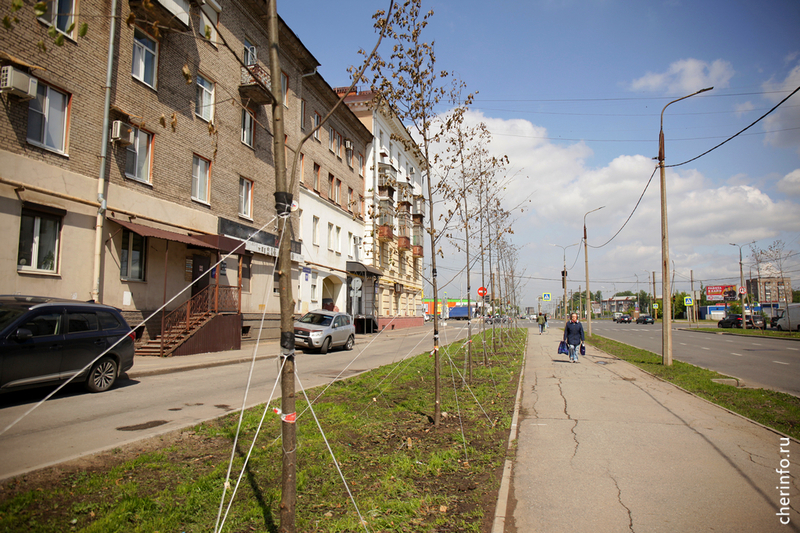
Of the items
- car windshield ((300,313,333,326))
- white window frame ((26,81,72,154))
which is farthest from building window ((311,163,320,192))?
white window frame ((26,81,72,154))

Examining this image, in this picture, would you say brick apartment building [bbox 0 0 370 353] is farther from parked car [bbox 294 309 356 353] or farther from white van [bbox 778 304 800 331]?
white van [bbox 778 304 800 331]

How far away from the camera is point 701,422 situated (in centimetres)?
758

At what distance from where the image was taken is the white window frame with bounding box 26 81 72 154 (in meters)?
12.5

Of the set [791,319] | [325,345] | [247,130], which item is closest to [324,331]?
[325,345]

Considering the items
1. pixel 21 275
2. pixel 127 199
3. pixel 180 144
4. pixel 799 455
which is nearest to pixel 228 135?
pixel 180 144

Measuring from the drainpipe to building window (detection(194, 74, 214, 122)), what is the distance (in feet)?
13.6

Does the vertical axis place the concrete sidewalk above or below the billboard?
below

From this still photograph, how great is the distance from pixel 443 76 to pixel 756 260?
43.5 metres

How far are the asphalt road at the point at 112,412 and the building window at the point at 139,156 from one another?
733 centimetres

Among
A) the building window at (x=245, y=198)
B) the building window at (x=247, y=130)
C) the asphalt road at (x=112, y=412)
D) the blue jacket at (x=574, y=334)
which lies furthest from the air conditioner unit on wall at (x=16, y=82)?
the blue jacket at (x=574, y=334)

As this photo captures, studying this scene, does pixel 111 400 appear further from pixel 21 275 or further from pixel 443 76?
pixel 443 76

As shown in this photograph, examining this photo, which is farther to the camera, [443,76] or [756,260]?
[756,260]

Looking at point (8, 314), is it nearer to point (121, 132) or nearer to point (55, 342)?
point (55, 342)

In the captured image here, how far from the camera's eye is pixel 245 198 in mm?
22406
